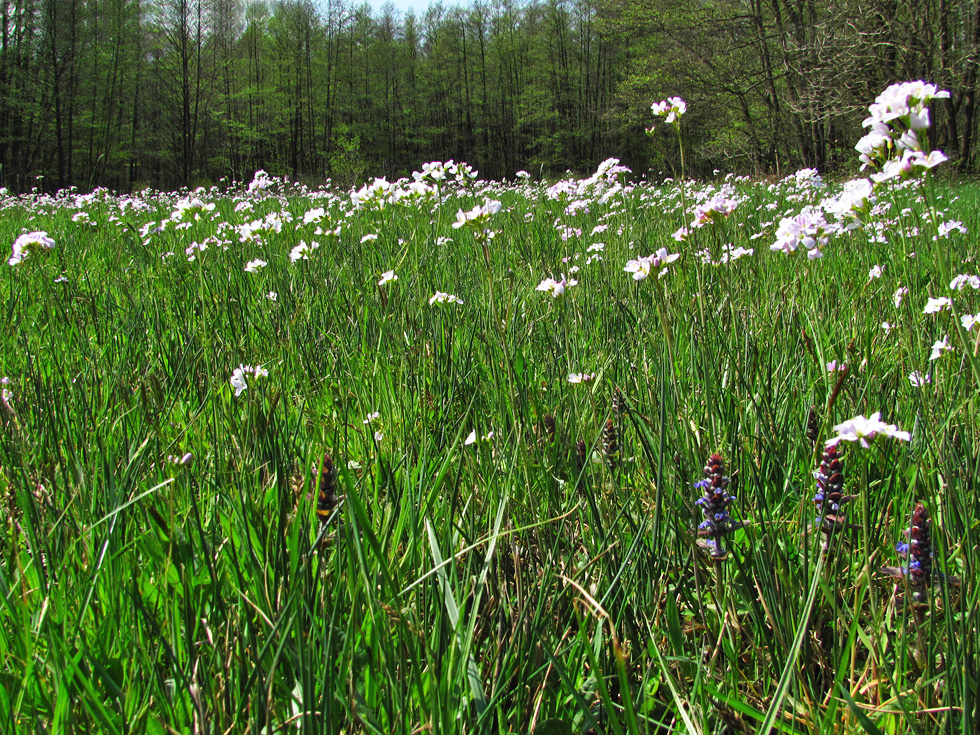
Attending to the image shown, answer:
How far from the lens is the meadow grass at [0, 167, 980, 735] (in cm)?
77

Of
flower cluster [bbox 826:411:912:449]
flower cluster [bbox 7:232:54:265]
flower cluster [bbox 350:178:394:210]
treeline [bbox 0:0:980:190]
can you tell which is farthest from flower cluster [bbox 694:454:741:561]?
treeline [bbox 0:0:980:190]

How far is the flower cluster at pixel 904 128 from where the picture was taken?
976 mm

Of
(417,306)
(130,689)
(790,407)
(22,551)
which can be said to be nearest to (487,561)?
(130,689)

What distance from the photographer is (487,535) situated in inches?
45.3

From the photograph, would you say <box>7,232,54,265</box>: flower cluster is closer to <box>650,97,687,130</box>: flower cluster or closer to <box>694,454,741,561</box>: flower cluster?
<box>650,97,687,130</box>: flower cluster

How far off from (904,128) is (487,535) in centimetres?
99

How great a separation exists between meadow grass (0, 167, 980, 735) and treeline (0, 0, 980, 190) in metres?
15.4

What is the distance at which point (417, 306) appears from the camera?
8.99 feet

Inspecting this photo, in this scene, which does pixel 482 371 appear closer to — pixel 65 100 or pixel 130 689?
pixel 130 689

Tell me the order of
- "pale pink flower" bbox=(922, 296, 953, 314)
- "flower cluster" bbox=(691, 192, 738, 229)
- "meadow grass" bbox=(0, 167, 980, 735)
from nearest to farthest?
1. "meadow grass" bbox=(0, 167, 980, 735)
2. "pale pink flower" bbox=(922, 296, 953, 314)
3. "flower cluster" bbox=(691, 192, 738, 229)

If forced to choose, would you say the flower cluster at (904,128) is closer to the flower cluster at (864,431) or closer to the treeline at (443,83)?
the flower cluster at (864,431)

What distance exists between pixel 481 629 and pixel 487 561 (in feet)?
1.00

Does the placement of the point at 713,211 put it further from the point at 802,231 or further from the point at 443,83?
the point at 443,83

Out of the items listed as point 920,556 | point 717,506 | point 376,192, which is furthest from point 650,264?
point 376,192
